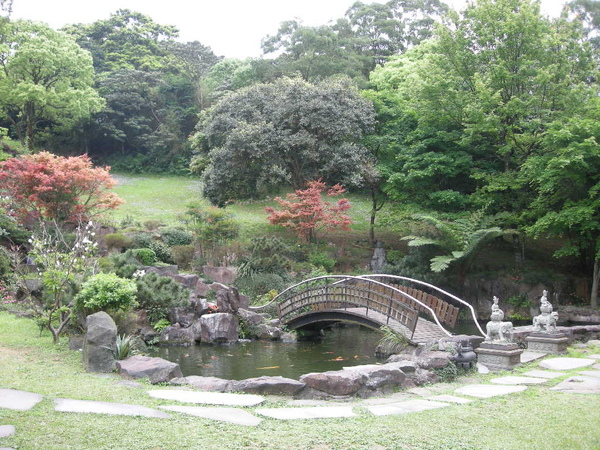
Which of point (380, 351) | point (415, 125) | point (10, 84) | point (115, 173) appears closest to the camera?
point (380, 351)

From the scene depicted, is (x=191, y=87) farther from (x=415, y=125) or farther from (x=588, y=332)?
(x=588, y=332)

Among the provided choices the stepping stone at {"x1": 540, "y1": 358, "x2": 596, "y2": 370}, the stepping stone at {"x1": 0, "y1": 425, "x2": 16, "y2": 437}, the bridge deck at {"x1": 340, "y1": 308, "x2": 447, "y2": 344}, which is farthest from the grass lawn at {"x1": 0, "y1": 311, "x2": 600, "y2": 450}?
the bridge deck at {"x1": 340, "y1": 308, "x2": 447, "y2": 344}

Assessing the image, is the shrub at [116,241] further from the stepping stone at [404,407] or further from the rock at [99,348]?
the stepping stone at [404,407]

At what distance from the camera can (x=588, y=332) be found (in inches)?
458

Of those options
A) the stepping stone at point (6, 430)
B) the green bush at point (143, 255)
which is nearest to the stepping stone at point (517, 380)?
the stepping stone at point (6, 430)

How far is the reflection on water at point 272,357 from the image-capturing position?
1075cm

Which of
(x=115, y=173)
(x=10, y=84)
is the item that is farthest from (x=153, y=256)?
(x=115, y=173)

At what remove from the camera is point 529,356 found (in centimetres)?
940

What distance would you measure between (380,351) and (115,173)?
31134mm

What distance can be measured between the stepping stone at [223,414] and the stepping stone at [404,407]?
4.51ft

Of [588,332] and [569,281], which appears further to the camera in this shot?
[569,281]

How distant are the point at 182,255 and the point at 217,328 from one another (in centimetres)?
590

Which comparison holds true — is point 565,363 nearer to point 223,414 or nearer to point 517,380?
point 517,380

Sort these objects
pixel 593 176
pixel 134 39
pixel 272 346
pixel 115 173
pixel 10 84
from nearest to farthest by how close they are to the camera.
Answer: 1. pixel 272 346
2. pixel 593 176
3. pixel 10 84
4. pixel 115 173
5. pixel 134 39
